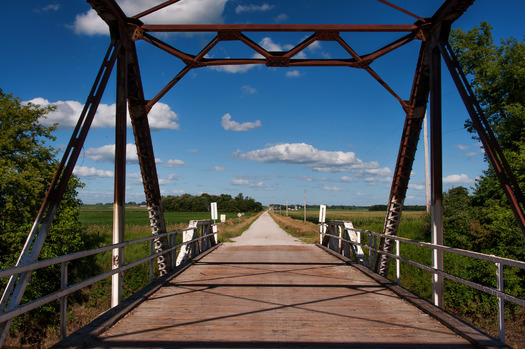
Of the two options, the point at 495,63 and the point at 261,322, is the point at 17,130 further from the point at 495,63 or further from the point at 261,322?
the point at 495,63

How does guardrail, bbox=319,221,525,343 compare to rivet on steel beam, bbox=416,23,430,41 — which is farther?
rivet on steel beam, bbox=416,23,430,41

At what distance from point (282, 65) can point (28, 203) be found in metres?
19.9

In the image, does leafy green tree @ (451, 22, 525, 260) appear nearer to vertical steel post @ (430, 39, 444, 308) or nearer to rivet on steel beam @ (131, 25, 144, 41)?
vertical steel post @ (430, 39, 444, 308)

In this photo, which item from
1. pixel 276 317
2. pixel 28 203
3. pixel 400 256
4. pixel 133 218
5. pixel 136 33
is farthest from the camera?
pixel 133 218

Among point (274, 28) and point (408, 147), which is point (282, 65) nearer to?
point (274, 28)

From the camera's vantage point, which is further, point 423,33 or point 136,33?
→ point 136,33

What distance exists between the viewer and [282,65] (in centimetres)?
977

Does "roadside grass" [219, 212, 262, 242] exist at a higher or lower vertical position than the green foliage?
lower

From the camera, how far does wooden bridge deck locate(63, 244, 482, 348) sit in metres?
4.88

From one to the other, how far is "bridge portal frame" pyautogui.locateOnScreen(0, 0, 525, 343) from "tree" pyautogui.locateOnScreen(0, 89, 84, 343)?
49.5 feet

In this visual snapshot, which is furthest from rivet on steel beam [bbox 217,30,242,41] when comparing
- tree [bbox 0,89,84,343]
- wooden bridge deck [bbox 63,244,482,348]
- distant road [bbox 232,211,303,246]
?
tree [bbox 0,89,84,343]

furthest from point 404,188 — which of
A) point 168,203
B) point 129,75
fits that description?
point 168,203

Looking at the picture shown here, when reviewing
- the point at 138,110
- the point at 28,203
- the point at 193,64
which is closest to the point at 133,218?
the point at 28,203

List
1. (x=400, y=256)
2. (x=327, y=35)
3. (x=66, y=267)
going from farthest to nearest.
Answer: (x=327, y=35)
(x=400, y=256)
(x=66, y=267)
